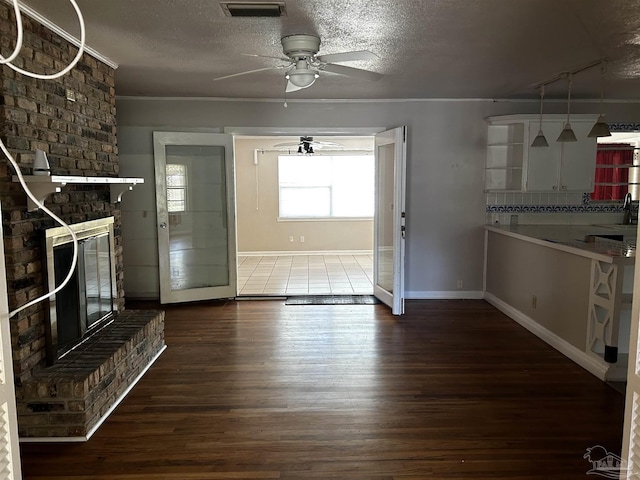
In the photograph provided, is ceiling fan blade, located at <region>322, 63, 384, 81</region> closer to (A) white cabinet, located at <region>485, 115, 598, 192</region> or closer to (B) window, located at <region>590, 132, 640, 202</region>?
(A) white cabinet, located at <region>485, 115, 598, 192</region>

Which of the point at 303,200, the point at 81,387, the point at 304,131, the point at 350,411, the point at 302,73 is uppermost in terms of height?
the point at 302,73

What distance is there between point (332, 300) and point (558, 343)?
2509 millimetres

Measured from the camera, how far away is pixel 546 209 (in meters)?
5.57

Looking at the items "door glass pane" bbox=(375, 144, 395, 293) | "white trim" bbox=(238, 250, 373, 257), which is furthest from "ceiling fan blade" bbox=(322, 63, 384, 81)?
"white trim" bbox=(238, 250, 373, 257)

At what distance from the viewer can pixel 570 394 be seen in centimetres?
307

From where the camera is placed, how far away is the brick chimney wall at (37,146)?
2439mm

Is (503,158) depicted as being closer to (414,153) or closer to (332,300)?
(414,153)

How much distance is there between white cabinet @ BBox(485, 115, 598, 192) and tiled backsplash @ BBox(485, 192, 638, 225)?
0.29m

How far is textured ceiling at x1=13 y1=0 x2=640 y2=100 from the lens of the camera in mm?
2613

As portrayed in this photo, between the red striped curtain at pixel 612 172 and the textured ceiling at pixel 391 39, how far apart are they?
5.79 feet

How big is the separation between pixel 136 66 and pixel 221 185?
1.77m

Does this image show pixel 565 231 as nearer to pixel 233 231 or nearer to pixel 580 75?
pixel 580 75

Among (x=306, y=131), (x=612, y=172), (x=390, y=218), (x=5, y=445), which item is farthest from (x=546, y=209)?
(x=5, y=445)

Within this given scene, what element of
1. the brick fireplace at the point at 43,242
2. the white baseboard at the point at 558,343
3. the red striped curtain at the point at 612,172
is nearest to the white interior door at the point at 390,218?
the white baseboard at the point at 558,343
